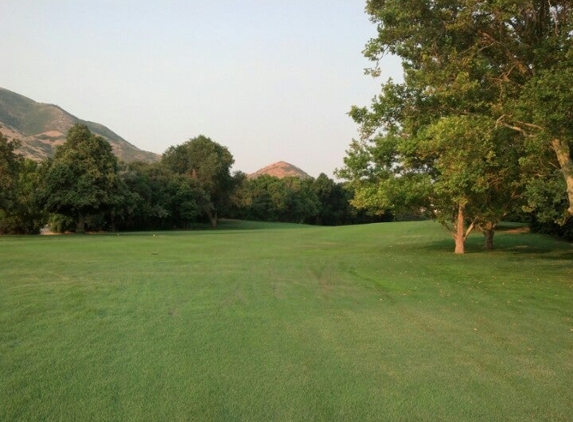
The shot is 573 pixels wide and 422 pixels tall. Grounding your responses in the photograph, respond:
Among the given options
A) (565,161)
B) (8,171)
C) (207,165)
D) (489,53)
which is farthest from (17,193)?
(207,165)

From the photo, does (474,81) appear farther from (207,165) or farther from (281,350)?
(207,165)

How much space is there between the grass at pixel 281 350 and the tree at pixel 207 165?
58905mm

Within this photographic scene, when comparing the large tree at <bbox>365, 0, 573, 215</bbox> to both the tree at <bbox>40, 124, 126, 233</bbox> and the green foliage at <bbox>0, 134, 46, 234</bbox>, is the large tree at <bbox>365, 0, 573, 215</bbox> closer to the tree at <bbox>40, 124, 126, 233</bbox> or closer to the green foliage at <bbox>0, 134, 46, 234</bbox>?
the green foliage at <bbox>0, 134, 46, 234</bbox>

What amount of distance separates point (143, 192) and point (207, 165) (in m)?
14.6

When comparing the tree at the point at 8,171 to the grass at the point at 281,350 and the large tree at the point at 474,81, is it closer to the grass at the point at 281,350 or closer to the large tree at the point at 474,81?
the grass at the point at 281,350

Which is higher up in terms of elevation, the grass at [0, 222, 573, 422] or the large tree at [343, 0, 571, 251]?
the large tree at [343, 0, 571, 251]

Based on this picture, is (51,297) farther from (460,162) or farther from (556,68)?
(556,68)

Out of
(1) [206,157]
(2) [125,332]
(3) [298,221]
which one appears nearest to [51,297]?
(2) [125,332]

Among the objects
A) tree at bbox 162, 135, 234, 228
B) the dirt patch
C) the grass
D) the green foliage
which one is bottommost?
the grass

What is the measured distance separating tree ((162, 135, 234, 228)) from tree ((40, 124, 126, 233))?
25.1m

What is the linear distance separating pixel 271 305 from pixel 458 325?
3.72m

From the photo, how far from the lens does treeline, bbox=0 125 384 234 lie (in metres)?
43.6

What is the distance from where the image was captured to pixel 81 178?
44.2m

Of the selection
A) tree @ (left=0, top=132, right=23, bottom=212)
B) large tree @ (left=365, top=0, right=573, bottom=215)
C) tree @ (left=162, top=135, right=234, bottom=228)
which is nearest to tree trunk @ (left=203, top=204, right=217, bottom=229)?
tree @ (left=162, top=135, right=234, bottom=228)
